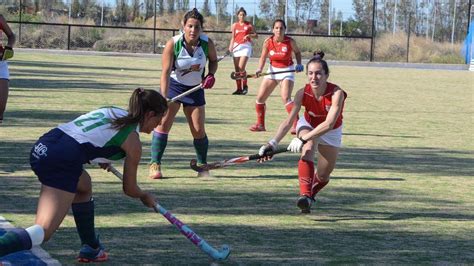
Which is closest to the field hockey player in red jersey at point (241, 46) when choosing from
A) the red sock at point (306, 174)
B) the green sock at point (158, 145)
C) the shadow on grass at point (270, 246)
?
the green sock at point (158, 145)

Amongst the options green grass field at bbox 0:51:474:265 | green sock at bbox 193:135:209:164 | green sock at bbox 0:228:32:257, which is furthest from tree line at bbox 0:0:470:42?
green sock at bbox 0:228:32:257

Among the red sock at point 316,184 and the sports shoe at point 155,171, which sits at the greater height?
the red sock at point 316,184

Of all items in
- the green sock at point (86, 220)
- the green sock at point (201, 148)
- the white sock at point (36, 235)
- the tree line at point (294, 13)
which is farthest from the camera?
the tree line at point (294, 13)

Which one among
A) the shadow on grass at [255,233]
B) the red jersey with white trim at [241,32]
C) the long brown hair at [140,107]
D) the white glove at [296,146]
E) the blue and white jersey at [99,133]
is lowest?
the shadow on grass at [255,233]

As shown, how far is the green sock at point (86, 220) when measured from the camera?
714 centimetres

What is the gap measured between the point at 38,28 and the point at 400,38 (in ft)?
63.5

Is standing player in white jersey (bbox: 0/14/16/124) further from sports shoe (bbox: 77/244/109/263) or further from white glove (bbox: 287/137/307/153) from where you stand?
sports shoe (bbox: 77/244/109/263)

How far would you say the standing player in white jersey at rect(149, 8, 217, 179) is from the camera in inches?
445

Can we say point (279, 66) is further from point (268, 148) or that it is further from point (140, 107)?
point (140, 107)

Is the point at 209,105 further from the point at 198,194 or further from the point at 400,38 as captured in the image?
the point at 400,38

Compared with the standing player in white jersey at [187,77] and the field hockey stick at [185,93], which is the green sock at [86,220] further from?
the field hockey stick at [185,93]

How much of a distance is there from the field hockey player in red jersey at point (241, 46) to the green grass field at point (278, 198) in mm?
3891

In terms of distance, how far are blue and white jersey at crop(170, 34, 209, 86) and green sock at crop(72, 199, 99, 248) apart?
4.42m

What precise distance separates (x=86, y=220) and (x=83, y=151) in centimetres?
59
